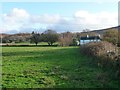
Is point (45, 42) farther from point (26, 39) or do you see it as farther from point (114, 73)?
point (114, 73)

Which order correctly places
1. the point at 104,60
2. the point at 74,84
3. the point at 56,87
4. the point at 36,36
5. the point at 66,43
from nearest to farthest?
1. the point at 56,87
2. the point at 74,84
3. the point at 104,60
4. the point at 66,43
5. the point at 36,36

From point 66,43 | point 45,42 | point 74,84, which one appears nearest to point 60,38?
point 66,43

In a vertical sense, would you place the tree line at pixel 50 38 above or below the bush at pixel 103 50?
above

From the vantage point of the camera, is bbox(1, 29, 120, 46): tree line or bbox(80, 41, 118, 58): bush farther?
bbox(1, 29, 120, 46): tree line

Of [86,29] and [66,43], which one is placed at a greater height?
[86,29]

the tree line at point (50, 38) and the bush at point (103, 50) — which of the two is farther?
the tree line at point (50, 38)

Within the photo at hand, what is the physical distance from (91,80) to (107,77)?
A: 0.83 m

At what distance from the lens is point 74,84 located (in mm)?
8086

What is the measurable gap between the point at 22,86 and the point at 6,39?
162ft

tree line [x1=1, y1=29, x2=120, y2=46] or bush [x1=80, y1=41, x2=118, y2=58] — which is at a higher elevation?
tree line [x1=1, y1=29, x2=120, y2=46]

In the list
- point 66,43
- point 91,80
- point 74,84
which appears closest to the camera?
point 74,84

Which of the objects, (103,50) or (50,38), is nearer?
(103,50)

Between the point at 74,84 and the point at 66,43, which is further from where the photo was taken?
the point at 66,43

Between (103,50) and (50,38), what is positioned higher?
(50,38)
